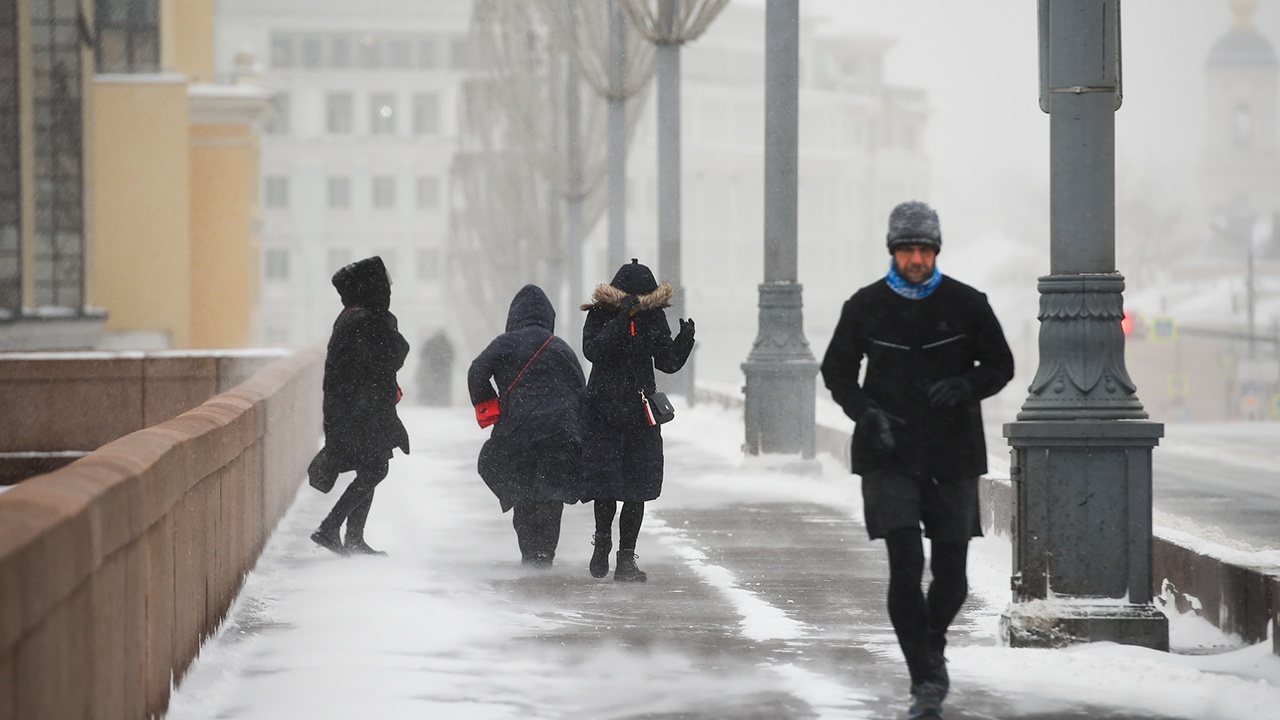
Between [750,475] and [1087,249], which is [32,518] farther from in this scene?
[750,475]

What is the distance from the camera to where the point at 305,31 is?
101 metres

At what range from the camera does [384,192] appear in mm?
103875

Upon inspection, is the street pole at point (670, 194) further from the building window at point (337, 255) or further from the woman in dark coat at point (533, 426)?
the building window at point (337, 255)

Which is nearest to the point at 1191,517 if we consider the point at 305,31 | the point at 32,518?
the point at 32,518

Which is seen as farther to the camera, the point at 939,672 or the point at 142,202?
the point at 142,202

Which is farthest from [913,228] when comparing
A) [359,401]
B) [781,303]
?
[781,303]

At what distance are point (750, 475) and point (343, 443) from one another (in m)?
6.39

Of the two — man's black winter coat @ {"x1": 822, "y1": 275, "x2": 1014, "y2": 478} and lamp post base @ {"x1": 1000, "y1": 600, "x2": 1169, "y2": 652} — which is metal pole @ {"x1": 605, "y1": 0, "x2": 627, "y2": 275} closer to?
lamp post base @ {"x1": 1000, "y1": 600, "x2": 1169, "y2": 652}

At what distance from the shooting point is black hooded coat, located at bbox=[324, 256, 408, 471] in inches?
453

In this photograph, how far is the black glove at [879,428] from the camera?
6.78m

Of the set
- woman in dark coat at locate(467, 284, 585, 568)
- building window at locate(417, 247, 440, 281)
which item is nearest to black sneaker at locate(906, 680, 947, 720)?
woman in dark coat at locate(467, 284, 585, 568)

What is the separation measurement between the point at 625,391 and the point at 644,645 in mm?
2170

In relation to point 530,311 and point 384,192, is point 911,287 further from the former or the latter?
point 384,192

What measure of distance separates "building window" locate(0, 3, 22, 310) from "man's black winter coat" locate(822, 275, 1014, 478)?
77.0 feet
